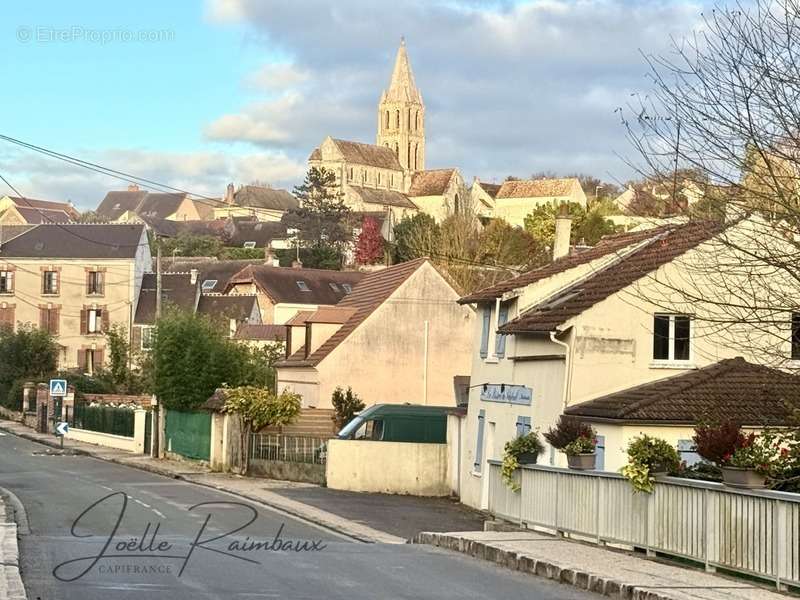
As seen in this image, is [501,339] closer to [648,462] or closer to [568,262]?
[568,262]

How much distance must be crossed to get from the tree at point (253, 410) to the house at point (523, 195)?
11989cm

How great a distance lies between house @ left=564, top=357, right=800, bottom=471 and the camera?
Answer: 25.8 m

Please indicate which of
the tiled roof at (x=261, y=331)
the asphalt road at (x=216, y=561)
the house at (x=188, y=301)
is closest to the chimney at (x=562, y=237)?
the asphalt road at (x=216, y=561)

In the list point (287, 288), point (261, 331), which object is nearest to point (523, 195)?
point (287, 288)

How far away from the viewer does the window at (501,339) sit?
1334 inches

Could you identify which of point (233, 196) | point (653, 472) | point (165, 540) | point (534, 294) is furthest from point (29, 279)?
point (233, 196)

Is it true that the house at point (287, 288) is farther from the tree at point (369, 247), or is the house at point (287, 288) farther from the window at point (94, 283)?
the tree at point (369, 247)

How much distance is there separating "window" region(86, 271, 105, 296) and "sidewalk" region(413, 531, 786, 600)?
228 ft

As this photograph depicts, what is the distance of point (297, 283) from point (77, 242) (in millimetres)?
15552

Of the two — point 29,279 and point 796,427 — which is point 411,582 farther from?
point 29,279

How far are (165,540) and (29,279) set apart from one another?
70.8m

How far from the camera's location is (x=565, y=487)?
64.2 feet

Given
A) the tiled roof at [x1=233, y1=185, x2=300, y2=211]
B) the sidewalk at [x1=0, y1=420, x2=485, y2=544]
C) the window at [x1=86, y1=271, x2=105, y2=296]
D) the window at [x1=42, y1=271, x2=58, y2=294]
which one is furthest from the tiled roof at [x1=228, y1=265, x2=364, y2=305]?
the tiled roof at [x1=233, y1=185, x2=300, y2=211]

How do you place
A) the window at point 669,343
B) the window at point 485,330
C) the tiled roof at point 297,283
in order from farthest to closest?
the tiled roof at point 297,283, the window at point 485,330, the window at point 669,343
